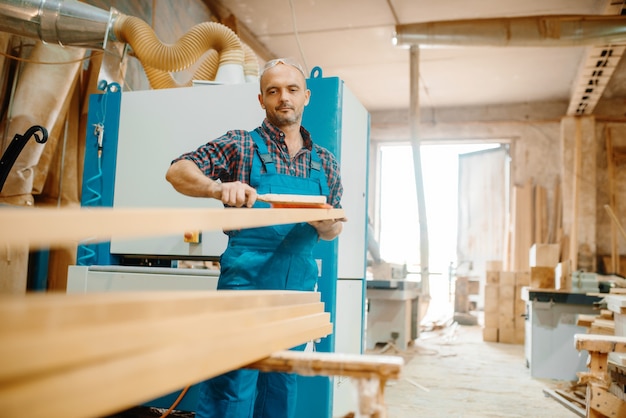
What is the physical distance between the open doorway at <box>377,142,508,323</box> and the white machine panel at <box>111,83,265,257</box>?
694cm

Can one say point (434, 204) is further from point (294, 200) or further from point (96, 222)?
point (96, 222)

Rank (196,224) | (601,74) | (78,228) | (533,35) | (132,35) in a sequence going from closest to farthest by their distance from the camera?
1. (78,228)
2. (196,224)
3. (132,35)
4. (533,35)
5. (601,74)

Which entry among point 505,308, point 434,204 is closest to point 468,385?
point 505,308

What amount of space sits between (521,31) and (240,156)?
Answer: 4201mm

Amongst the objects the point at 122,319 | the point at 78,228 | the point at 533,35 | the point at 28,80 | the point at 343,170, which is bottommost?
the point at 122,319

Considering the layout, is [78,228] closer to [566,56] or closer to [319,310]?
[319,310]

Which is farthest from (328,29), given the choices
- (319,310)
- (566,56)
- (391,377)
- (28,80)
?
(391,377)

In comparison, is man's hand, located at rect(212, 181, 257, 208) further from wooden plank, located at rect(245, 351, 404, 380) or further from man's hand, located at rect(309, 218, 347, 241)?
wooden plank, located at rect(245, 351, 404, 380)

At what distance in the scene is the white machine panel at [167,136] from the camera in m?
2.61

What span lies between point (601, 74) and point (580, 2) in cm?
122

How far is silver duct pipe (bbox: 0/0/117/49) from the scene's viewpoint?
296cm

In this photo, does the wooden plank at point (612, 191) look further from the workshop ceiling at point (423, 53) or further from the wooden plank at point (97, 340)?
the wooden plank at point (97, 340)

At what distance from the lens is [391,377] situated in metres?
1.03

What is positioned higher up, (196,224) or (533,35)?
(533,35)
